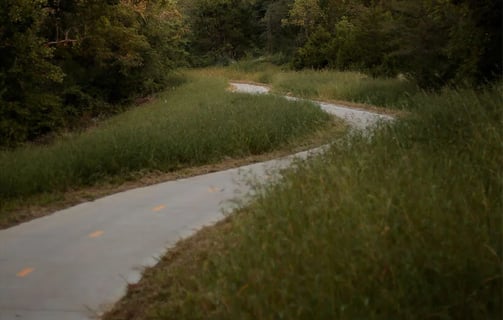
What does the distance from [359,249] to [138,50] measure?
24.3 metres

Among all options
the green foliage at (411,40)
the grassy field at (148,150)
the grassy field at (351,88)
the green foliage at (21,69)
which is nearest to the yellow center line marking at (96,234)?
the grassy field at (148,150)

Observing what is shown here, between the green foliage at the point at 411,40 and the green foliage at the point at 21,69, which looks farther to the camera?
the green foliage at the point at 21,69

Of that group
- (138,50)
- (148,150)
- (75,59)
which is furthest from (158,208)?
(138,50)

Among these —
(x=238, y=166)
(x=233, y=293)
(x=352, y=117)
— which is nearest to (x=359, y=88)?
(x=352, y=117)

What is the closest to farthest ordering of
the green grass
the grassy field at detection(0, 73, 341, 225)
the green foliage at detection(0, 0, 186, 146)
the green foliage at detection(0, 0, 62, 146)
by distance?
the grassy field at detection(0, 73, 341, 225) < the green grass < the green foliage at detection(0, 0, 62, 146) < the green foliage at detection(0, 0, 186, 146)

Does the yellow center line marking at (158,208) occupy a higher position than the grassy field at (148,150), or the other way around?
the yellow center line marking at (158,208)

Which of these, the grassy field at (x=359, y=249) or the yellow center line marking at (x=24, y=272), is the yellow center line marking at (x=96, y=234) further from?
the grassy field at (x=359, y=249)

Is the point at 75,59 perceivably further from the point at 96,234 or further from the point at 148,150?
the point at 96,234

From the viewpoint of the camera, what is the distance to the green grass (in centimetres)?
1049

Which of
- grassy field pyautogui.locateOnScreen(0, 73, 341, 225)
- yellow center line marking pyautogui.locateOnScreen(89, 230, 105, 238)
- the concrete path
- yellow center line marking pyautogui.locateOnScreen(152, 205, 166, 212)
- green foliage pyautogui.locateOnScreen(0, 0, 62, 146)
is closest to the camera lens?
the concrete path

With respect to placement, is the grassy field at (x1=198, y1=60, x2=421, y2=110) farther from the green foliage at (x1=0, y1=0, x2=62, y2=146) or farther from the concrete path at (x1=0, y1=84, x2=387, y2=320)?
the green foliage at (x1=0, y1=0, x2=62, y2=146)

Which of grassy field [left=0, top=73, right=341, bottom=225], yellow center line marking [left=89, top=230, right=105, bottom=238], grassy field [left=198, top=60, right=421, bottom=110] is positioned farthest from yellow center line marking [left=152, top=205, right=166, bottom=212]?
grassy field [left=198, top=60, right=421, bottom=110]

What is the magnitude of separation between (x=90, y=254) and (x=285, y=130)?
24.8 feet

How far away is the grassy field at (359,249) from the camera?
13.6ft
